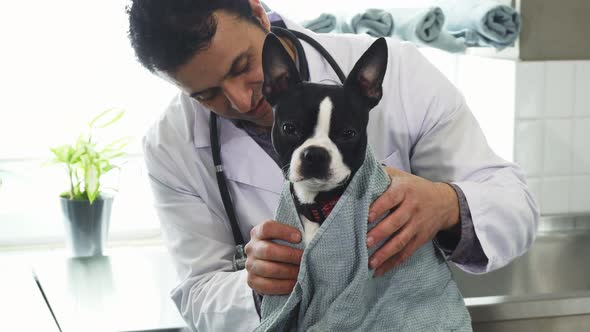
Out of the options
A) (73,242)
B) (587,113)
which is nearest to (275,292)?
(73,242)

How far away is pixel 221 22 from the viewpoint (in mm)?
1211

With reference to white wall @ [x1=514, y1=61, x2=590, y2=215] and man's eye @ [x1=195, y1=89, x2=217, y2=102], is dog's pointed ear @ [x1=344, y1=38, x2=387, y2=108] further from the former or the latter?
white wall @ [x1=514, y1=61, x2=590, y2=215]

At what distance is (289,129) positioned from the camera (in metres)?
1.07

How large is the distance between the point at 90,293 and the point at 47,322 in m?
0.23

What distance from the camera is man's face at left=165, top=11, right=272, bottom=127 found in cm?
121

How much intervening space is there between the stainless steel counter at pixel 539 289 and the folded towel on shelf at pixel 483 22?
0.52 metres

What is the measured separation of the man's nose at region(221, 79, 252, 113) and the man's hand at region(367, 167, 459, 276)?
0.79 feet

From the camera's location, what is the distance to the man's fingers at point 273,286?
1119 millimetres

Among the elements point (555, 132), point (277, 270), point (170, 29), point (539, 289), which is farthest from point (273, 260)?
point (555, 132)

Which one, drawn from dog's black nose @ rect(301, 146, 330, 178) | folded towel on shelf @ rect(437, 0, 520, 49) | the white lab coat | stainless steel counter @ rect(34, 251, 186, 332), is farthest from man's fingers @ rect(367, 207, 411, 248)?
folded towel on shelf @ rect(437, 0, 520, 49)

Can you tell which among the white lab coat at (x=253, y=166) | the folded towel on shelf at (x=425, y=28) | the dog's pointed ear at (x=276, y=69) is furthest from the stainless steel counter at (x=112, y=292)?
the folded towel on shelf at (x=425, y=28)

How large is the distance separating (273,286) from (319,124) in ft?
0.78

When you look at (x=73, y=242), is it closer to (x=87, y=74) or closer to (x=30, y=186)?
(x=30, y=186)

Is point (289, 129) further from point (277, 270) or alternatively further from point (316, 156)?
point (277, 270)
